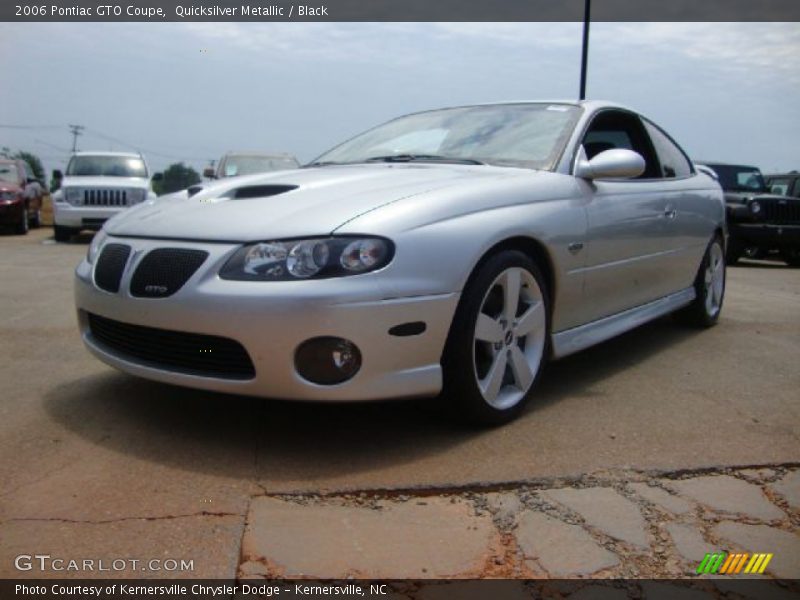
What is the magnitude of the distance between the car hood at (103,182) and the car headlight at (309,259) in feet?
35.8

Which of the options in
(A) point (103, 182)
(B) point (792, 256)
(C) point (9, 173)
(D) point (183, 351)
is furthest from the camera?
(C) point (9, 173)

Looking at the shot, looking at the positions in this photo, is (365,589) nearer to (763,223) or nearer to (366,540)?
(366,540)

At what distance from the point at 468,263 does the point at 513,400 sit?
68 cm

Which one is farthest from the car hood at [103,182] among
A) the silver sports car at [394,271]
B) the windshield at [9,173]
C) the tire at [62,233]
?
the silver sports car at [394,271]

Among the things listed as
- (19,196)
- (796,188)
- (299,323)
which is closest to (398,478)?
(299,323)

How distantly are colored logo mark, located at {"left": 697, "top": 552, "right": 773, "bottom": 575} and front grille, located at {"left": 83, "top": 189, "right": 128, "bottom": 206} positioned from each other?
12.1 meters

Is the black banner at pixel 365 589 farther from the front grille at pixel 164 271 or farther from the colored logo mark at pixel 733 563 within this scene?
the front grille at pixel 164 271

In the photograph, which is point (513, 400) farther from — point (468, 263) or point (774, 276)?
point (774, 276)

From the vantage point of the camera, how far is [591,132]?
3930 mm

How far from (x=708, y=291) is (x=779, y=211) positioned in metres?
7.73

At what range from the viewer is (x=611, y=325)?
3834mm

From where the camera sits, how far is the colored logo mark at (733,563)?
1954mm

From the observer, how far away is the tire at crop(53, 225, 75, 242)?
12602 millimetres

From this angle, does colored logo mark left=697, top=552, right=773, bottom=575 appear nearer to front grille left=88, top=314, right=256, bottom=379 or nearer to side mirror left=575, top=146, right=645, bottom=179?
front grille left=88, top=314, right=256, bottom=379
